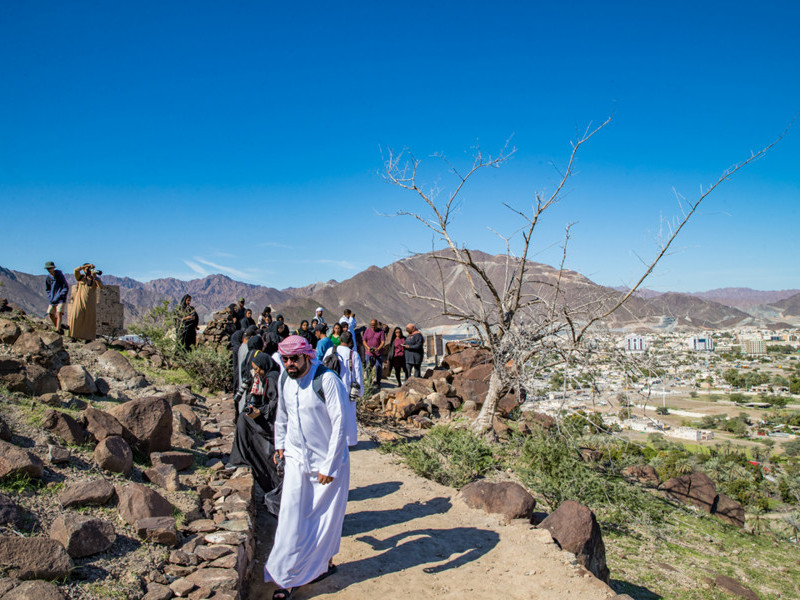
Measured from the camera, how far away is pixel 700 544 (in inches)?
296

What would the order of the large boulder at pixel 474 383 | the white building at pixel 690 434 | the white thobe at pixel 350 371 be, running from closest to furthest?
the white thobe at pixel 350 371 → the large boulder at pixel 474 383 → the white building at pixel 690 434

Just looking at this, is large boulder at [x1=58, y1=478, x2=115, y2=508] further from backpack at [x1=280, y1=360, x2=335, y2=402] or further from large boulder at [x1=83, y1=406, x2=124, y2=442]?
backpack at [x1=280, y1=360, x2=335, y2=402]

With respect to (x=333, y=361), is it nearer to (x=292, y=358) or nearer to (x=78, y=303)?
(x=292, y=358)

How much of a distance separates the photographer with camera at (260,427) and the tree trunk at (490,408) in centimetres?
475

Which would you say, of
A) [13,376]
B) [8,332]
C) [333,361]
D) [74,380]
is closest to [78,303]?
[8,332]

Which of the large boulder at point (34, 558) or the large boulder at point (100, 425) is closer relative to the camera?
the large boulder at point (34, 558)

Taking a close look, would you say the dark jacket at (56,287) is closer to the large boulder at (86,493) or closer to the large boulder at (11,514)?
the large boulder at (86,493)

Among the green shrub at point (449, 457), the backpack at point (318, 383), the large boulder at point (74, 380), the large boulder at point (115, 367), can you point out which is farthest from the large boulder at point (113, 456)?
the large boulder at point (115, 367)

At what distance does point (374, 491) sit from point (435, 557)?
198cm

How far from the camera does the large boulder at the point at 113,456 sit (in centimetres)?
459

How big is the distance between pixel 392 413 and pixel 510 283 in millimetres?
3912

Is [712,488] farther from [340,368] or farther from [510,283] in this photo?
[340,368]

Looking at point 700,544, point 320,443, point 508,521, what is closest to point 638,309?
point 700,544

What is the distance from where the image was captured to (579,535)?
520 cm
